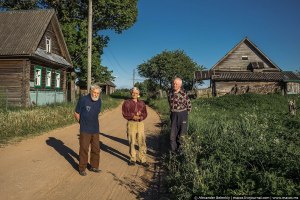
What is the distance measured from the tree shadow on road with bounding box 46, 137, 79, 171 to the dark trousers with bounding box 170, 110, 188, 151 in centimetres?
230

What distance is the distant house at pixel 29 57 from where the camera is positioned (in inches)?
830

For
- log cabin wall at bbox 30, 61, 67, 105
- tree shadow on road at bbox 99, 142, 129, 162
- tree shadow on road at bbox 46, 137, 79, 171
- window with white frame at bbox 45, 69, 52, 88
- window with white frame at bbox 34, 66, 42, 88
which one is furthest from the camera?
window with white frame at bbox 45, 69, 52, 88

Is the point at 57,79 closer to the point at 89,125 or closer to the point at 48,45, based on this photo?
the point at 48,45

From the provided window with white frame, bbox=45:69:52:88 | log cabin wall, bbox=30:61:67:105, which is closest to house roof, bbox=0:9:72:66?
log cabin wall, bbox=30:61:67:105

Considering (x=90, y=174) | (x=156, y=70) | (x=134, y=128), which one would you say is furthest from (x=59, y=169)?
(x=156, y=70)

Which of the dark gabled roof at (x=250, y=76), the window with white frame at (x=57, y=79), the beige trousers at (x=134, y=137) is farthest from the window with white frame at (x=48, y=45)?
the dark gabled roof at (x=250, y=76)

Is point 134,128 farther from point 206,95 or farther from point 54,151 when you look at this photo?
point 206,95

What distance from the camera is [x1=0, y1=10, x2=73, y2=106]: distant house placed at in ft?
69.2

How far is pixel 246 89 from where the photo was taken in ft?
108

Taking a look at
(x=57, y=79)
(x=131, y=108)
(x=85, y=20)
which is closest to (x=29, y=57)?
(x=57, y=79)

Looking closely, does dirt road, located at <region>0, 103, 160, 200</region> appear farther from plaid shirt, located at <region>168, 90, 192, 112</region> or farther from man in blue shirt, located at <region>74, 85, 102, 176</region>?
plaid shirt, located at <region>168, 90, 192, 112</region>

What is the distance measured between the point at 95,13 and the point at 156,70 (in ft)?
132

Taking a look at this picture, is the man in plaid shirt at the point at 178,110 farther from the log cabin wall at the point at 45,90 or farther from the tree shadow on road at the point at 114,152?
the log cabin wall at the point at 45,90

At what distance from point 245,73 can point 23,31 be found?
85.0ft
